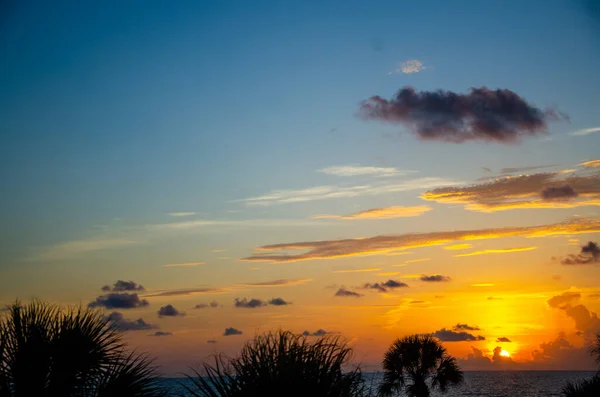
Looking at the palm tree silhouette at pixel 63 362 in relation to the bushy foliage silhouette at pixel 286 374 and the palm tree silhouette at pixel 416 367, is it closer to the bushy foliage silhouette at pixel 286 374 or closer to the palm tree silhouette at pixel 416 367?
the bushy foliage silhouette at pixel 286 374

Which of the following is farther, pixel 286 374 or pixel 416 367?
pixel 416 367

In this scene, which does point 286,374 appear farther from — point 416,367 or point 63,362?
point 416,367

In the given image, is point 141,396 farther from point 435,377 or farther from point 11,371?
point 435,377

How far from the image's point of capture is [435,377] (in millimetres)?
41625

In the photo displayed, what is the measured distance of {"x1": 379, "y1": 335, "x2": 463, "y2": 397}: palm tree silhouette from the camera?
41.0 metres

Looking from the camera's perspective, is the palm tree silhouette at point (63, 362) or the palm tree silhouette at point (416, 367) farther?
the palm tree silhouette at point (416, 367)

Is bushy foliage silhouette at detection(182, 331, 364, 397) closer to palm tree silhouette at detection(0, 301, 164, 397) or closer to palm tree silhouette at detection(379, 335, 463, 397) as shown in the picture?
palm tree silhouette at detection(0, 301, 164, 397)

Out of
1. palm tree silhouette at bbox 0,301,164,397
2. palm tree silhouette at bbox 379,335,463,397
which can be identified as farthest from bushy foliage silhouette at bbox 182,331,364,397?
palm tree silhouette at bbox 379,335,463,397

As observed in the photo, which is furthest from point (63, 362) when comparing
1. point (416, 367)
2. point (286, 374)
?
point (416, 367)

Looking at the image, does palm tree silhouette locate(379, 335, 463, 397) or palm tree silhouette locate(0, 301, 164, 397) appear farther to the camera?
palm tree silhouette locate(379, 335, 463, 397)

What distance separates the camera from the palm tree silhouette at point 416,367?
135 ft

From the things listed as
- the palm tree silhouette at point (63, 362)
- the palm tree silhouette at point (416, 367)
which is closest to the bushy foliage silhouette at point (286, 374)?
the palm tree silhouette at point (63, 362)

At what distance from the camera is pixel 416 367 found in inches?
1623

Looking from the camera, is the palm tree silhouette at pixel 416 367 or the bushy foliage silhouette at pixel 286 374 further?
the palm tree silhouette at pixel 416 367
